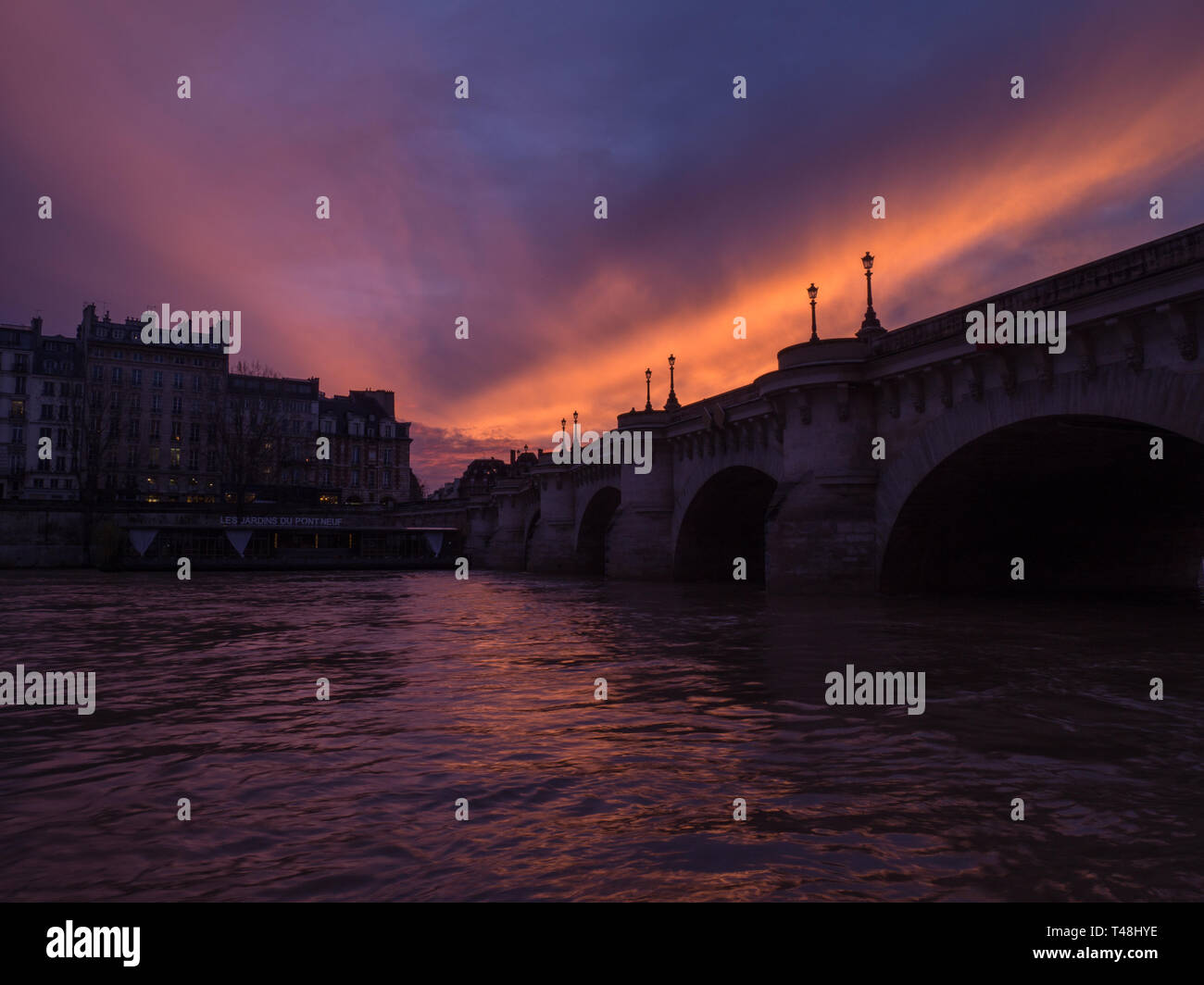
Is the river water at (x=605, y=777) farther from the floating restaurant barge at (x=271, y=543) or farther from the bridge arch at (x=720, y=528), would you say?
the floating restaurant barge at (x=271, y=543)

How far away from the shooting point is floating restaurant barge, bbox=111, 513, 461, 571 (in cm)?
6725

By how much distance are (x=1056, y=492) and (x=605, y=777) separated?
89.7 ft

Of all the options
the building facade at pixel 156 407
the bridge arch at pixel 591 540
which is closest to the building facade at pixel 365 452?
the building facade at pixel 156 407

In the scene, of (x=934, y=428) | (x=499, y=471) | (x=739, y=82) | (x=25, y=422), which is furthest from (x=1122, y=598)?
(x=499, y=471)

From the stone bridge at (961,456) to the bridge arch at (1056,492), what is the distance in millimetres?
→ 65

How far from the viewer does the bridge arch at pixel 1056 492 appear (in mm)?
19141

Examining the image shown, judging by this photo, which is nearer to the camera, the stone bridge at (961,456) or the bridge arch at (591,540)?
the stone bridge at (961,456)

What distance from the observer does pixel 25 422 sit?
317ft

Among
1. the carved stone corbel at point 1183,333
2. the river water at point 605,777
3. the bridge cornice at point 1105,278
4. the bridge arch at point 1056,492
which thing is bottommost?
the river water at point 605,777

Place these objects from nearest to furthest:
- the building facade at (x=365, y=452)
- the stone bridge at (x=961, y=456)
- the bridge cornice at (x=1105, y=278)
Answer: the bridge cornice at (x=1105, y=278) < the stone bridge at (x=961, y=456) < the building facade at (x=365, y=452)

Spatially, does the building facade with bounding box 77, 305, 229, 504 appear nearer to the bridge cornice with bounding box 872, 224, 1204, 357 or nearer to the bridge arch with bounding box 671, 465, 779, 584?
the bridge arch with bounding box 671, 465, 779, 584

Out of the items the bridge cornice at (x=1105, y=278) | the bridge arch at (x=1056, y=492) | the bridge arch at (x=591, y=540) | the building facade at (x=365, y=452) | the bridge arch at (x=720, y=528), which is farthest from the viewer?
the building facade at (x=365, y=452)

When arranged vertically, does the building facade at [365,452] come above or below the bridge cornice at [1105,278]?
above
